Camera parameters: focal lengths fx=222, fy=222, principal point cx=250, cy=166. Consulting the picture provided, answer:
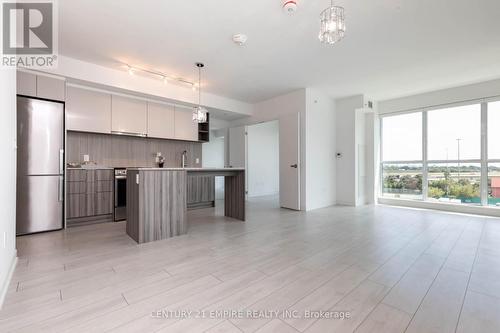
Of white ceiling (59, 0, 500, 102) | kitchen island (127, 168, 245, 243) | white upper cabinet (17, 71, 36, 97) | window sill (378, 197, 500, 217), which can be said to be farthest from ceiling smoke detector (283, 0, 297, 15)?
window sill (378, 197, 500, 217)

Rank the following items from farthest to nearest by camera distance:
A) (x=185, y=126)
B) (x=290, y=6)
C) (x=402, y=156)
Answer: (x=402, y=156) < (x=185, y=126) < (x=290, y=6)

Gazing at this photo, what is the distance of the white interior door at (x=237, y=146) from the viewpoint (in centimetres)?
665

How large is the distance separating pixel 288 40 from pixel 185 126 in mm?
3027

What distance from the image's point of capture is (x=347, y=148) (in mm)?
5617

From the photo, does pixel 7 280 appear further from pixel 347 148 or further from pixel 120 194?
pixel 347 148

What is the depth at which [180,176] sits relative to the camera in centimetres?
317

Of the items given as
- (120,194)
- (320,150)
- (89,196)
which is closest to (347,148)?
(320,150)

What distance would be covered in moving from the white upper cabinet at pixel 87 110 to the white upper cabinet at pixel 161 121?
75cm

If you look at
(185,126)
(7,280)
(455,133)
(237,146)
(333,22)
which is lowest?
(7,280)

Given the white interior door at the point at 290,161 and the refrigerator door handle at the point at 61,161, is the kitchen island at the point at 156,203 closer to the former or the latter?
the refrigerator door handle at the point at 61,161

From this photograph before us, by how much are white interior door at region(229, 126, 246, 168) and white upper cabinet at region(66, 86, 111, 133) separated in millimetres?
3460

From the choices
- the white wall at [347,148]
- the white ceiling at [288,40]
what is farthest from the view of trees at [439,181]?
the white ceiling at [288,40]

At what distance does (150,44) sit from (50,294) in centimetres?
305

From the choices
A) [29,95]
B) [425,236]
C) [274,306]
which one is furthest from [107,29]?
[425,236]
